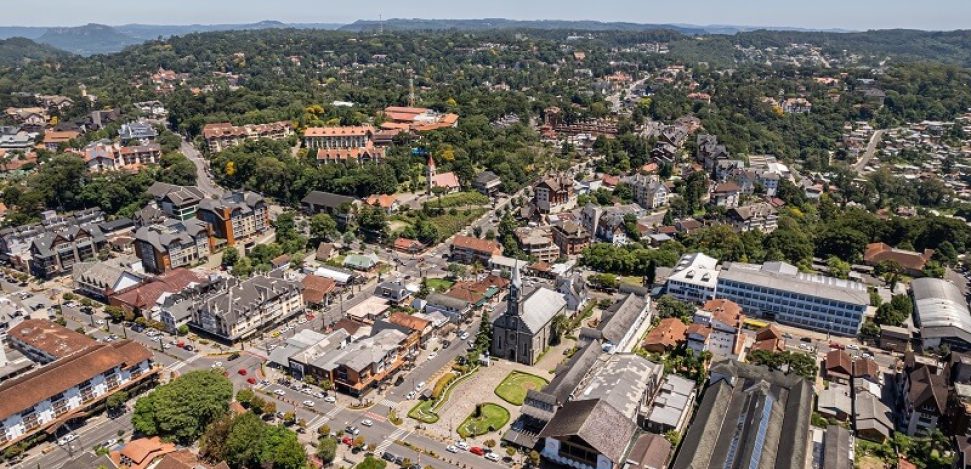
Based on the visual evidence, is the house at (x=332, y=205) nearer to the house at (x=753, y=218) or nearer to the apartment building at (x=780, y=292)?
the apartment building at (x=780, y=292)

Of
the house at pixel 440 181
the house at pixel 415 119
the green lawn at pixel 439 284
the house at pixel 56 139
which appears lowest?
the green lawn at pixel 439 284

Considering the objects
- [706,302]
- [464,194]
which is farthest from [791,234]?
[464,194]

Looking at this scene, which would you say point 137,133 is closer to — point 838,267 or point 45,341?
point 45,341

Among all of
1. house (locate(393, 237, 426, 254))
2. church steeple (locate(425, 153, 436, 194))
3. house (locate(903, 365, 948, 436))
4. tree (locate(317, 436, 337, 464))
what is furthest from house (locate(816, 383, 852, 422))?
church steeple (locate(425, 153, 436, 194))

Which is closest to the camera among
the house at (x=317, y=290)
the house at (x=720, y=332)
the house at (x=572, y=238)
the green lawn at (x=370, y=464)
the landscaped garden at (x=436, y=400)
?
the green lawn at (x=370, y=464)

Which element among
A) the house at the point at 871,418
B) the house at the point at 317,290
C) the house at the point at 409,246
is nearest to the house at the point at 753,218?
the house at the point at 871,418
